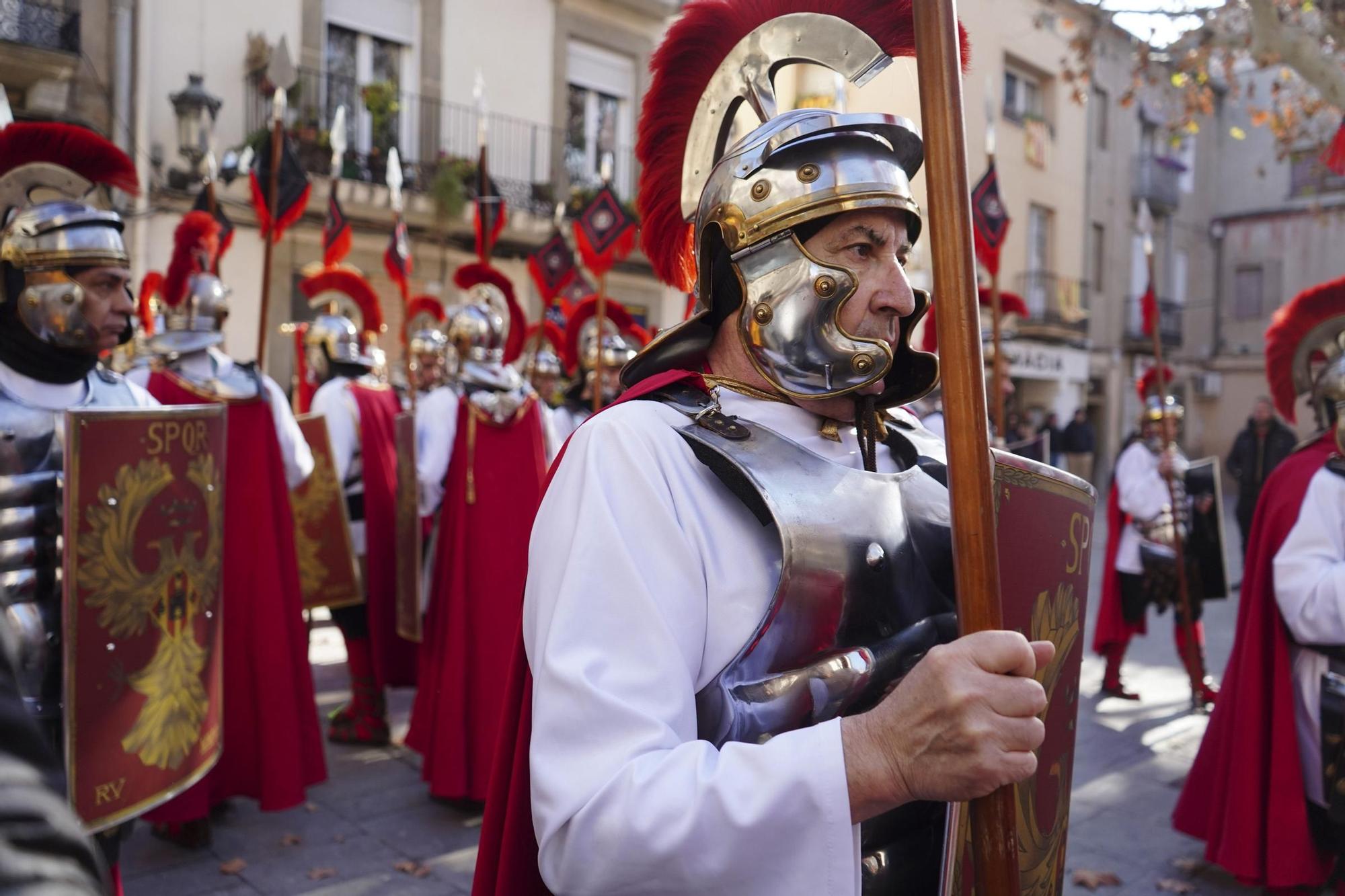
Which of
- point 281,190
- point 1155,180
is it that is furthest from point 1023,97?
point 281,190

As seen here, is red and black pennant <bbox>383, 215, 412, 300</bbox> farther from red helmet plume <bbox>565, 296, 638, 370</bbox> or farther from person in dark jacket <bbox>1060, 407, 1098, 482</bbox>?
person in dark jacket <bbox>1060, 407, 1098, 482</bbox>

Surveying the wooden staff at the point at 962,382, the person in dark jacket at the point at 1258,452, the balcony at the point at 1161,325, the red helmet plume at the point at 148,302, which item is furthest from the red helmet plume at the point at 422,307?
the balcony at the point at 1161,325

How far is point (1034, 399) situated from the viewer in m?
23.6

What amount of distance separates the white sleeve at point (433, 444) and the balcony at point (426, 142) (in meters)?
7.54

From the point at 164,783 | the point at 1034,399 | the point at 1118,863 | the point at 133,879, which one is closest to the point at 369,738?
the point at 133,879

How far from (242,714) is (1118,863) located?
359 centimetres

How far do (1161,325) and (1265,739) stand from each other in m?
24.7

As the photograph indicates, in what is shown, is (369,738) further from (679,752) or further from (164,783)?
(679,752)

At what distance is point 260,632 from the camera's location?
→ 435 cm

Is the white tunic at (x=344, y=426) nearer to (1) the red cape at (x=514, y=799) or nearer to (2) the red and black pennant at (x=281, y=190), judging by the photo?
(2) the red and black pennant at (x=281, y=190)

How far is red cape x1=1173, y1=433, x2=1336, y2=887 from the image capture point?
3480mm

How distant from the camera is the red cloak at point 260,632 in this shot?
4.23 metres

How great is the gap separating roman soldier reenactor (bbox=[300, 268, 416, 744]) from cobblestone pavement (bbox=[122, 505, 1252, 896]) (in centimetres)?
24

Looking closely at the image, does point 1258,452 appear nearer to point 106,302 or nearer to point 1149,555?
point 1149,555
